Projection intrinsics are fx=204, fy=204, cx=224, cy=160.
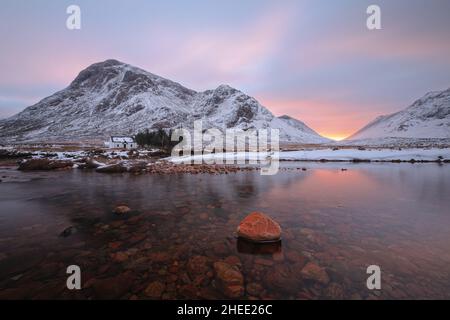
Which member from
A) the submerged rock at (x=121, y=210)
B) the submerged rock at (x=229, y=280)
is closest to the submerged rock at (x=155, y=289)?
the submerged rock at (x=229, y=280)

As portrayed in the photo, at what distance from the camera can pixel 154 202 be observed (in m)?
12.7

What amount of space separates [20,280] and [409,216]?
14943 millimetres

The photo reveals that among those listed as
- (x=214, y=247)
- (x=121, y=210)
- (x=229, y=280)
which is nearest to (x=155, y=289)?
(x=229, y=280)

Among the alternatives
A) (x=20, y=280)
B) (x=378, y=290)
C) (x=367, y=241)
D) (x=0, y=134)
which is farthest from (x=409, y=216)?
(x=0, y=134)

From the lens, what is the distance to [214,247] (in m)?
6.92

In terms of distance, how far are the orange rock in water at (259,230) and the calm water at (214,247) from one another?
35 centimetres

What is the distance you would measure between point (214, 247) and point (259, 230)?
5.54 ft

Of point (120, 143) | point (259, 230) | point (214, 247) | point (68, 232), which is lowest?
point (214, 247)

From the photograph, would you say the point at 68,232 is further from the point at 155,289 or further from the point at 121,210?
the point at 155,289

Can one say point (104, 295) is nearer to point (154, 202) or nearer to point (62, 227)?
point (62, 227)

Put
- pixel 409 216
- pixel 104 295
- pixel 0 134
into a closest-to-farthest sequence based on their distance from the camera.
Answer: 1. pixel 104 295
2. pixel 409 216
3. pixel 0 134

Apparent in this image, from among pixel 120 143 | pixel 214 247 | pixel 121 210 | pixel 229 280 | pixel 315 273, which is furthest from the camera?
pixel 120 143

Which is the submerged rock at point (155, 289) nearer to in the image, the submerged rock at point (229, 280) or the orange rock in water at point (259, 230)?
the submerged rock at point (229, 280)

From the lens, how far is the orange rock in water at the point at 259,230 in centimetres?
721
